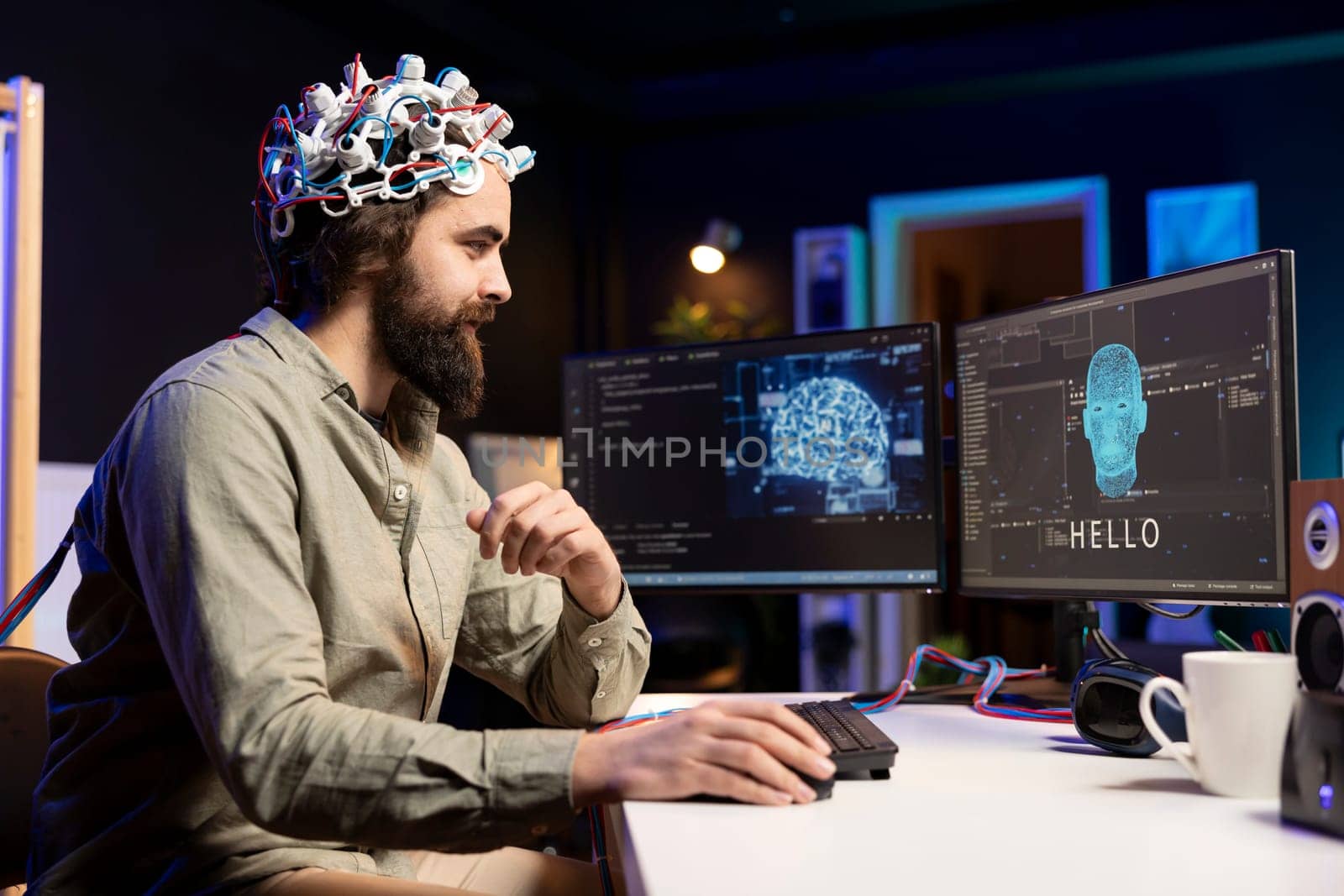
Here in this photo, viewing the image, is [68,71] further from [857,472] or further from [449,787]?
[449,787]

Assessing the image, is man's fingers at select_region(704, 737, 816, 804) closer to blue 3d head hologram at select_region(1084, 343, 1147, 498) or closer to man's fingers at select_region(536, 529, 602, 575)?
man's fingers at select_region(536, 529, 602, 575)

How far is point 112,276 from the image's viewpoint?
3.44 metres

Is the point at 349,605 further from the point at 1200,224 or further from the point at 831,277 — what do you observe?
the point at 1200,224

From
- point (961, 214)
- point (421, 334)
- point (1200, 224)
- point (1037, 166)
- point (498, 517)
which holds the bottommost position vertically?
point (498, 517)

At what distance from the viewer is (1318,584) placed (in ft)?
3.46

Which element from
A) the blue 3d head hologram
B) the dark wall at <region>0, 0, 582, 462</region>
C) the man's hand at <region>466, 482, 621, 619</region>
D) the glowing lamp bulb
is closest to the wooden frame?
the dark wall at <region>0, 0, 582, 462</region>

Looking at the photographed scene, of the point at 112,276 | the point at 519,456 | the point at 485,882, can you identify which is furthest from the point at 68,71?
the point at 485,882

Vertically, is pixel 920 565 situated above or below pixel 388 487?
below

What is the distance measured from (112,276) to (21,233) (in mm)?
559

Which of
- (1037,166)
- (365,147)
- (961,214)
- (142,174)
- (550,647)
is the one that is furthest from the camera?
(961,214)

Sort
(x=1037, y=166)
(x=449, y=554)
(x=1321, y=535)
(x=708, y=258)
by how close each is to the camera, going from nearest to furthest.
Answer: (x=1321, y=535) < (x=449, y=554) < (x=1037, y=166) < (x=708, y=258)

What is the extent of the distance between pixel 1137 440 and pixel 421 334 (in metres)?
0.93

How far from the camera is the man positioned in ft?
3.01

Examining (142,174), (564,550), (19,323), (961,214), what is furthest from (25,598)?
(961,214)
